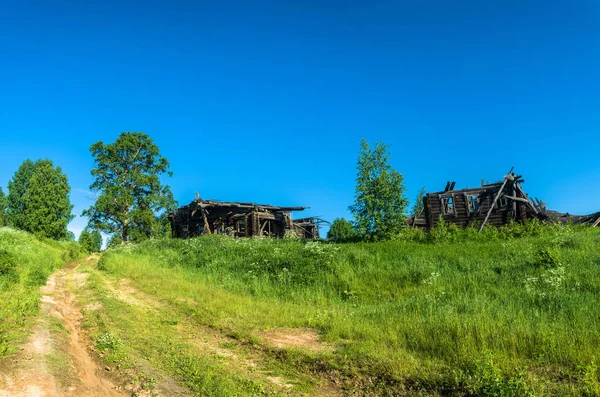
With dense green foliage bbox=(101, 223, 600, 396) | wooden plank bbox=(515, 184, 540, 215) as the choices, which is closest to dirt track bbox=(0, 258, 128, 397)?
dense green foliage bbox=(101, 223, 600, 396)

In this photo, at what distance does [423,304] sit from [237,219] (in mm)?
28671

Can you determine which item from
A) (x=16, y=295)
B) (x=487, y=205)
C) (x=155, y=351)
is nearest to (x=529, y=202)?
(x=487, y=205)

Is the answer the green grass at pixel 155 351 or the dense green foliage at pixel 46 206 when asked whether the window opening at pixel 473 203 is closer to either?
the green grass at pixel 155 351

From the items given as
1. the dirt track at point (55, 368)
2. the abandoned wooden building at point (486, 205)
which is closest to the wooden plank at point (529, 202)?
the abandoned wooden building at point (486, 205)

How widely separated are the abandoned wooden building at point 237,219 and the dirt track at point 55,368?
2602cm

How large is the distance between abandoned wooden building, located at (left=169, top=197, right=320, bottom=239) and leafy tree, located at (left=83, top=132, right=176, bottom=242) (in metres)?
3.34

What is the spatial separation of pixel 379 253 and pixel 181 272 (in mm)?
9210

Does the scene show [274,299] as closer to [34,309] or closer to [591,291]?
[34,309]

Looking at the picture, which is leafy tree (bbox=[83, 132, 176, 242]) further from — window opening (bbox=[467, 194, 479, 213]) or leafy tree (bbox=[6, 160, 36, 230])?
window opening (bbox=[467, 194, 479, 213])

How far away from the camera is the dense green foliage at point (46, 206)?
3722 cm

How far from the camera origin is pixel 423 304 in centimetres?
937

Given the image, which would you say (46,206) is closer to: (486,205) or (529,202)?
(486,205)

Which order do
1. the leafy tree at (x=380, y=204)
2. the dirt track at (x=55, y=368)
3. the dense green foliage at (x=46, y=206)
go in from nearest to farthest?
1. the dirt track at (x=55, y=368)
2. the leafy tree at (x=380, y=204)
3. the dense green foliage at (x=46, y=206)

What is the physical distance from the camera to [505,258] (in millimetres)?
14680
